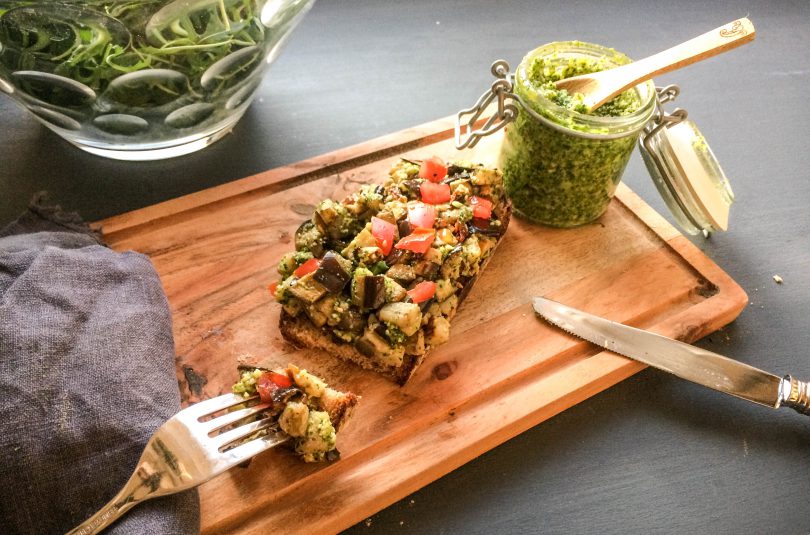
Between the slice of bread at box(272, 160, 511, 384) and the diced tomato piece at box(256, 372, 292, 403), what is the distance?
0.84 ft

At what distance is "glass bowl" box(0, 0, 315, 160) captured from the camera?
84.7 inches

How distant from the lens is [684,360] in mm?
2277

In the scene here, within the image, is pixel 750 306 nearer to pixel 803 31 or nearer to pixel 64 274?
pixel 803 31

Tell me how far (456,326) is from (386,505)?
64cm

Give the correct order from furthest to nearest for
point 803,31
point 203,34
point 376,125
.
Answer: point 803,31, point 376,125, point 203,34

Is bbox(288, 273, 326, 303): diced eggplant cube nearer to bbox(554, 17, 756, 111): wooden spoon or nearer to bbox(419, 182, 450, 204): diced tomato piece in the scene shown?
bbox(419, 182, 450, 204): diced tomato piece

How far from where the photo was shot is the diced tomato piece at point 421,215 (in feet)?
7.38

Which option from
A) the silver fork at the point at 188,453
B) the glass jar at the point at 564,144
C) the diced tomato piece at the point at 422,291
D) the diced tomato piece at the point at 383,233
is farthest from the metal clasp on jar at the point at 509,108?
the silver fork at the point at 188,453

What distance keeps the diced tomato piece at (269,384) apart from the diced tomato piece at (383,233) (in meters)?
0.51

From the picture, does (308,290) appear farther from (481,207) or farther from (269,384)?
(481,207)

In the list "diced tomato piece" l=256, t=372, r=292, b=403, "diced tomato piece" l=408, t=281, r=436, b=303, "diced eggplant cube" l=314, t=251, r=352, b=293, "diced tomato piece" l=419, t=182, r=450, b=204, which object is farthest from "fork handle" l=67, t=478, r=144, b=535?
"diced tomato piece" l=419, t=182, r=450, b=204

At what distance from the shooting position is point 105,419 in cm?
184

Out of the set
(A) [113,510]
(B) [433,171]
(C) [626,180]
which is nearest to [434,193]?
(B) [433,171]

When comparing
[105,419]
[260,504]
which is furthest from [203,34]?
[260,504]
